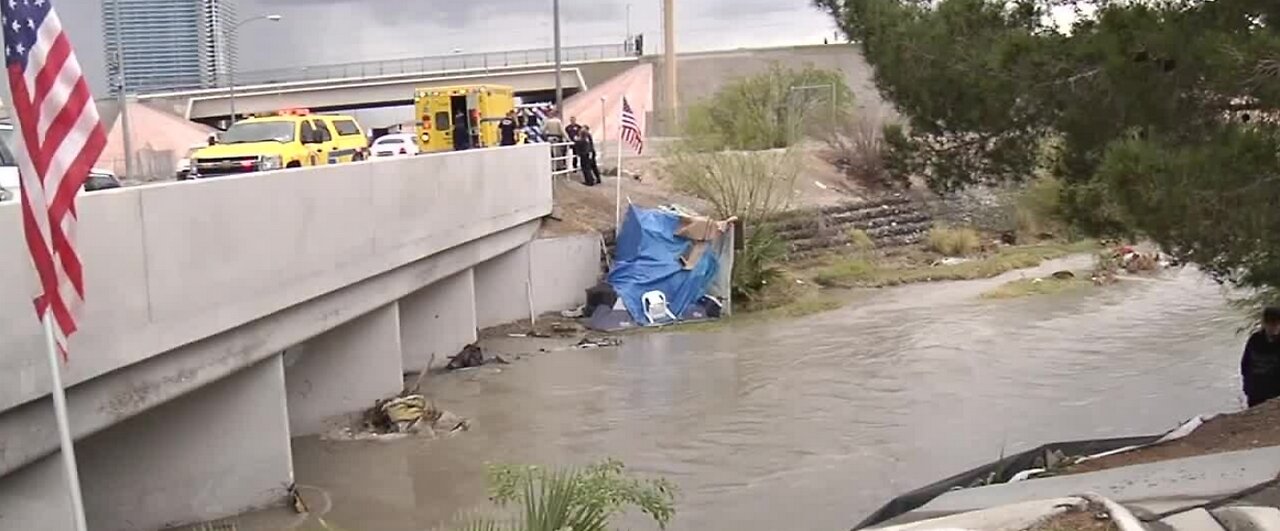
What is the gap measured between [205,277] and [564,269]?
14.6 meters

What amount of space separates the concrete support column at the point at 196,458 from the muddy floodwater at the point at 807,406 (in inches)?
37.6

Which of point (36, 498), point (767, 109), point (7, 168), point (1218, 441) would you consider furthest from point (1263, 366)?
point (767, 109)

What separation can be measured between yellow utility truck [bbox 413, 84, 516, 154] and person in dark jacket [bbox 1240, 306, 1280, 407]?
86.8ft

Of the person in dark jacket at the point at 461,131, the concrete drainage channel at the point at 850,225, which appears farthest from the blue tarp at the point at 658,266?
the person in dark jacket at the point at 461,131

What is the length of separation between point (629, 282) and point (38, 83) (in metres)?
18.8

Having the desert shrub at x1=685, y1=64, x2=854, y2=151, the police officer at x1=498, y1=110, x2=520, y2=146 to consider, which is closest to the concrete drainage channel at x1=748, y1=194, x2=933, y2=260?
the desert shrub at x1=685, y1=64, x2=854, y2=151

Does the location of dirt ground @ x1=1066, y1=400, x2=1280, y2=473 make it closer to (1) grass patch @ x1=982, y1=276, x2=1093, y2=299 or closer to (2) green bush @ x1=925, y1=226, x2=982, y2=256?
(1) grass patch @ x1=982, y1=276, x2=1093, y2=299

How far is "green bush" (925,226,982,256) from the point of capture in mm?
34312

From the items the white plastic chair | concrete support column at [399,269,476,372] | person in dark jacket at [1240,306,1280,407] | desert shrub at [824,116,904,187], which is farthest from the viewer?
desert shrub at [824,116,904,187]

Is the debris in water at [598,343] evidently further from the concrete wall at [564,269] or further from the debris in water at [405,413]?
the debris in water at [405,413]

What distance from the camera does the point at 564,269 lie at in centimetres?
2506

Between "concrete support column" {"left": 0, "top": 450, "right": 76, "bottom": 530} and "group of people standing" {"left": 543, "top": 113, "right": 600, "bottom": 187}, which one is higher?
"group of people standing" {"left": 543, "top": 113, "right": 600, "bottom": 187}

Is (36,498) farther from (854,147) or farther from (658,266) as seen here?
(854,147)

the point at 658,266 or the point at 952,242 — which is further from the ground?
the point at 658,266
